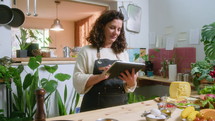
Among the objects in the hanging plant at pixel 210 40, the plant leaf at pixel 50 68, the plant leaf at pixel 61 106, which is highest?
the hanging plant at pixel 210 40

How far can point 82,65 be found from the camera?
1486 millimetres

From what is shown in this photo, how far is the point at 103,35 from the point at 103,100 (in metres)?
0.53

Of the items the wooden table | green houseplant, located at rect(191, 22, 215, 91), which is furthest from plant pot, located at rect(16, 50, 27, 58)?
green houseplant, located at rect(191, 22, 215, 91)

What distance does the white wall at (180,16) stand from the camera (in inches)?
107

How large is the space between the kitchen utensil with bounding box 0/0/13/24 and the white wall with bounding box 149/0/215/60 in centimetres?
236

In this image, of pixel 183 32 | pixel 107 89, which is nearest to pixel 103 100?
pixel 107 89

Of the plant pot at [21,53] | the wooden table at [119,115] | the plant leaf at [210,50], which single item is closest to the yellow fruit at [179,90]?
the wooden table at [119,115]

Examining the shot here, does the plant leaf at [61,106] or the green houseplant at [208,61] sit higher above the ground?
the green houseplant at [208,61]

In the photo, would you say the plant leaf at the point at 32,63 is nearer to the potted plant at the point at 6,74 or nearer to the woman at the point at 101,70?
the potted plant at the point at 6,74

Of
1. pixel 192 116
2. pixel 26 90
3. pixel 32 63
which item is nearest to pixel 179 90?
pixel 192 116

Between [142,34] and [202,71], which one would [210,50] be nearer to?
Answer: [202,71]

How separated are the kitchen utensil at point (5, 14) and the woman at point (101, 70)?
1.33 meters

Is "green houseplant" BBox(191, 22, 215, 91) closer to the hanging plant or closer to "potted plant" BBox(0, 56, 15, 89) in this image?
Answer: the hanging plant

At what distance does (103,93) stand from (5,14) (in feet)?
5.61
